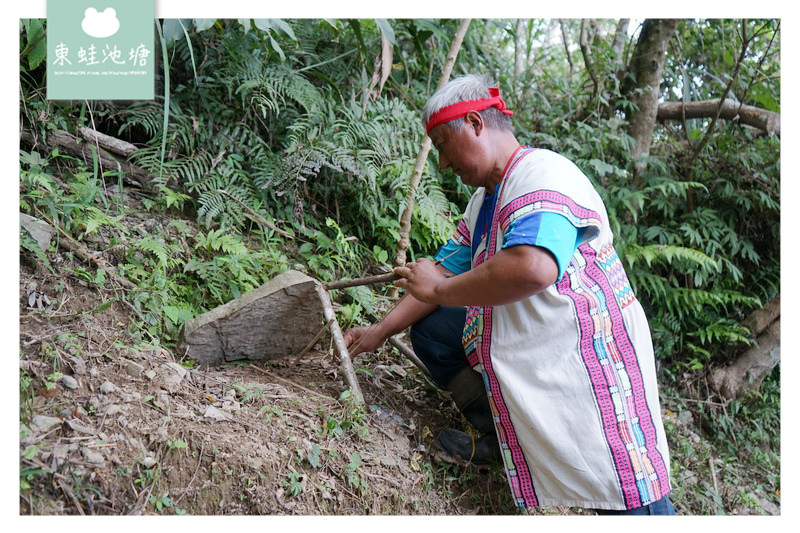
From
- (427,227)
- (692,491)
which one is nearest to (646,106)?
(427,227)

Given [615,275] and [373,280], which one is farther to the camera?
[373,280]

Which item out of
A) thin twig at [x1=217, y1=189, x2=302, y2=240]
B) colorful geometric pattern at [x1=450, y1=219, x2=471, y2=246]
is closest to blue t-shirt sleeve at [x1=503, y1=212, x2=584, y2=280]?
colorful geometric pattern at [x1=450, y1=219, x2=471, y2=246]

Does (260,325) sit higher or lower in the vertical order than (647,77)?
lower

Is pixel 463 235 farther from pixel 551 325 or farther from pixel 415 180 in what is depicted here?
pixel 415 180

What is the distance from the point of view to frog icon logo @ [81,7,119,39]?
189 cm

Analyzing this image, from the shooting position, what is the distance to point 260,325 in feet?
8.10

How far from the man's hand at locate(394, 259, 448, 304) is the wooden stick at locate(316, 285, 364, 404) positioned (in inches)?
17.4

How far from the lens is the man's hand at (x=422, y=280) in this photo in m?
2.01

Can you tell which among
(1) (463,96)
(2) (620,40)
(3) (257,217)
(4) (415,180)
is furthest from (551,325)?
(2) (620,40)

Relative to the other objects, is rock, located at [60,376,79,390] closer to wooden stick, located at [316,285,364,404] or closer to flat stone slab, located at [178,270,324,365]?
flat stone slab, located at [178,270,324,365]

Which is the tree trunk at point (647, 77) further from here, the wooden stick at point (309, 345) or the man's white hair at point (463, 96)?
the wooden stick at point (309, 345)

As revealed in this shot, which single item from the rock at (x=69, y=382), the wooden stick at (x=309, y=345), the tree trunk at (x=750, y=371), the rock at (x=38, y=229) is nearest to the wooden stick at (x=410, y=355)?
the wooden stick at (x=309, y=345)

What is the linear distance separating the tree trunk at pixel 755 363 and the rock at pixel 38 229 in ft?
13.2

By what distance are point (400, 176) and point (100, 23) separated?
1.83 m
